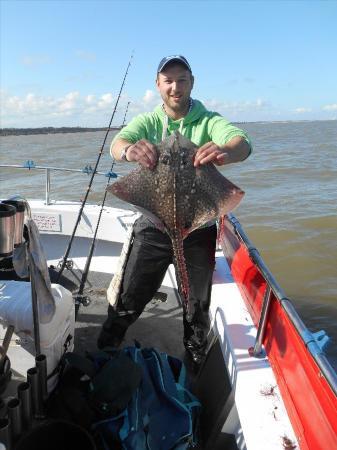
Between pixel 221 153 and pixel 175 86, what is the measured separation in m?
0.74

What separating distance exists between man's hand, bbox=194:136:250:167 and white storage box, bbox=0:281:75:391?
1.34 metres

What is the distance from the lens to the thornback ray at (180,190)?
7.73 feet

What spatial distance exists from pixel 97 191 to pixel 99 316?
8.62m

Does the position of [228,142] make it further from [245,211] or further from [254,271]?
[245,211]

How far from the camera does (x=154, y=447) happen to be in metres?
2.23

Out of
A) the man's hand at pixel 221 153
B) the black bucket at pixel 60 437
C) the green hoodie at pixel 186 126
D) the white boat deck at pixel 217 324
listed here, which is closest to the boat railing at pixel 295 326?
the white boat deck at pixel 217 324

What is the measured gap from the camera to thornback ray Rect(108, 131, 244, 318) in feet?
7.73

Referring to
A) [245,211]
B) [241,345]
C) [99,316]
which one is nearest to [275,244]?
[245,211]

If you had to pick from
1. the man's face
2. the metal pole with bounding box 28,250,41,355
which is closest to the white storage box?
the metal pole with bounding box 28,250,41,355

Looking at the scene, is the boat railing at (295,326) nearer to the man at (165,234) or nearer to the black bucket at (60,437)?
the man at (165,234)

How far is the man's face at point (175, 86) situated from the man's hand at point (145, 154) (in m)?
0.60

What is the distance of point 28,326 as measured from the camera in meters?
2.64

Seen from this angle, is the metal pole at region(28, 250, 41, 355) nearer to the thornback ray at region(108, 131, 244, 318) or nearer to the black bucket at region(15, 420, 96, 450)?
the black bucket at region(15, 420, 96, 450)

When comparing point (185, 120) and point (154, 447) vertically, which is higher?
point (185, 120)
